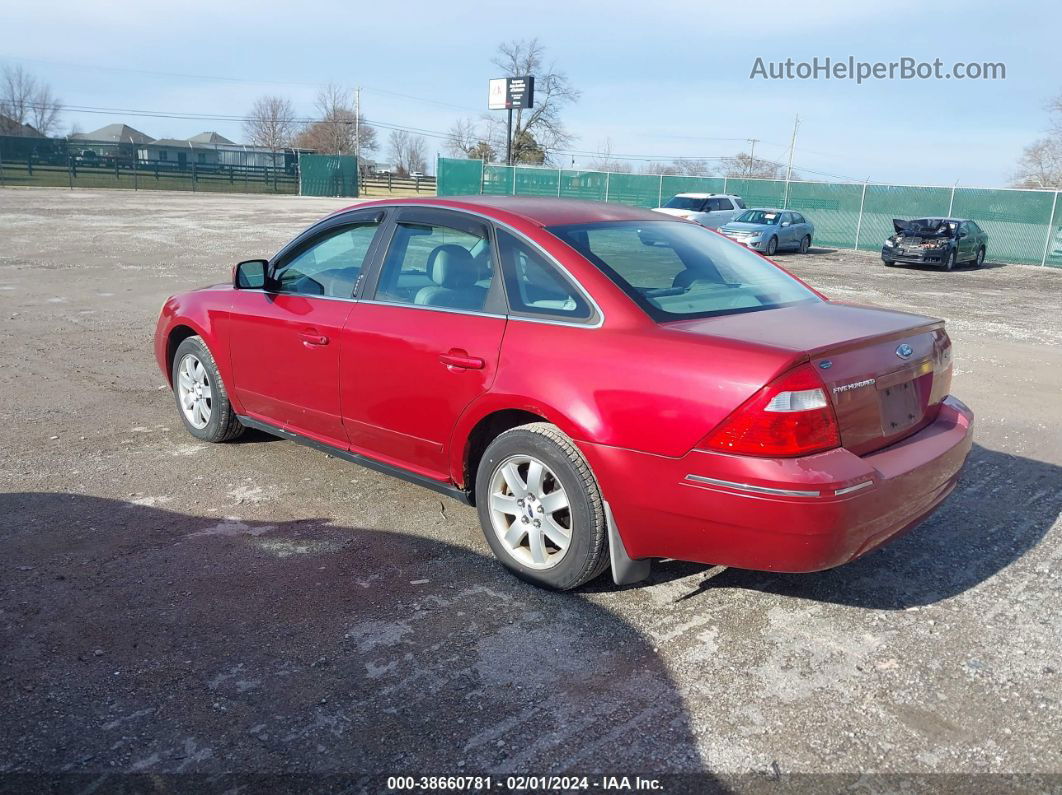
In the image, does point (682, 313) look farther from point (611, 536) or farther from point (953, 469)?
point (953, 469)

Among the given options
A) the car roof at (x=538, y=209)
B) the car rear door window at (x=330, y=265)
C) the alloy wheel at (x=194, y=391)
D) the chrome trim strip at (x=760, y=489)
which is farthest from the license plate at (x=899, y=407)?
the alloy wheel at (x=194, y=391)

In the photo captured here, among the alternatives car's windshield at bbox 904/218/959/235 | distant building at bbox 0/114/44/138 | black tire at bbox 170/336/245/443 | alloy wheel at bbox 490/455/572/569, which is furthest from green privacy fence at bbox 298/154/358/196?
alloy wheel at bbox 490/455/572/569

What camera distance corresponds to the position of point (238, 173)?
165 feet

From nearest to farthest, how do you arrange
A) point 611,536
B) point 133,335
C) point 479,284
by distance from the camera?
point 611,536, point 479,284, point 133,335

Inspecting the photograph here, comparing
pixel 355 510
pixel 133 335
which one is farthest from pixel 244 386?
pixel 133 335

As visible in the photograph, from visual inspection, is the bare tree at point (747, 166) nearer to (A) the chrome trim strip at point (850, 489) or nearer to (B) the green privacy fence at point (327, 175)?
(B) the green privacy fence at point (327, 175)

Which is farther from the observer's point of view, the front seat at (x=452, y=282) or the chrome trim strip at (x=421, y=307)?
the front seat at (x=452, y=282)

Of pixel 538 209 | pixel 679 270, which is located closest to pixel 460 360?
pixel 538 209

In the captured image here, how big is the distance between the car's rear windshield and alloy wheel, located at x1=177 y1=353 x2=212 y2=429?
9.47 ft

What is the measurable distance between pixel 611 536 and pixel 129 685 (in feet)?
6.02

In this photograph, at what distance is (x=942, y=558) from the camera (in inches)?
167

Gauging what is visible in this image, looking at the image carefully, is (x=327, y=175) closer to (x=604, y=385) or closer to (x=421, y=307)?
(x=421, y=307)

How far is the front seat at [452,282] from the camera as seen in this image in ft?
13.4

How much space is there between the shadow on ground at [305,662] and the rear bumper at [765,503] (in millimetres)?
476
